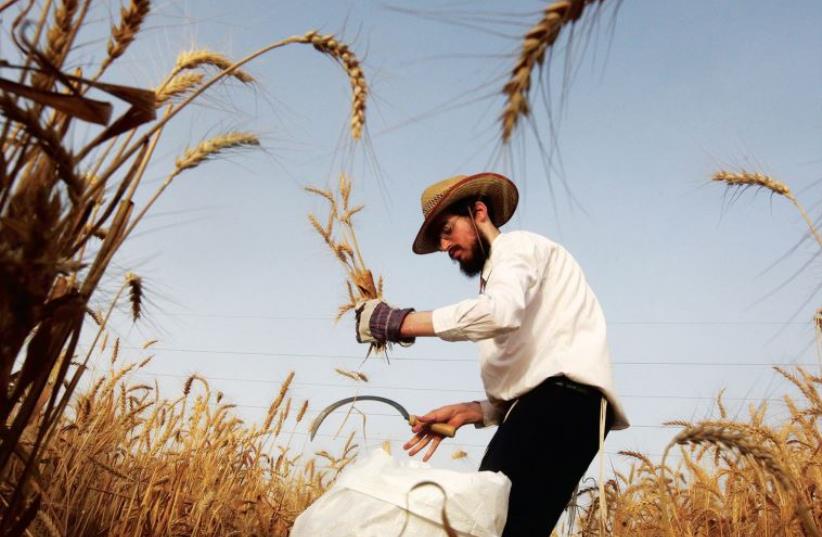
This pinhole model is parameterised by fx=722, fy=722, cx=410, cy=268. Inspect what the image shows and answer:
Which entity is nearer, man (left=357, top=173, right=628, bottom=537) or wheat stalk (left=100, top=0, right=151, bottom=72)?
wheat stalk (left=100, top=0, right=151, bottom=72)

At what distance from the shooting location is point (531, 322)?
236 cm

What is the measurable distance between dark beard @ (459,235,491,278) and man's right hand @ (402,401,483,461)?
0.49 meters

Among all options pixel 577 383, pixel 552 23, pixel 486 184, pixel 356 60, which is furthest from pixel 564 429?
pixel 552 23

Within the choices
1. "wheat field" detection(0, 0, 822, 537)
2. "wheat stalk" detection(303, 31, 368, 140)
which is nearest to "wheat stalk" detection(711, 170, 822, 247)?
"wheat field" detection(0, 0, 822, 537)

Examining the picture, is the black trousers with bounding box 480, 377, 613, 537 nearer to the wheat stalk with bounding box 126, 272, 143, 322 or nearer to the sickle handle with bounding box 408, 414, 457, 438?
the sickle handle with bounding box 408, 414, 457, 438

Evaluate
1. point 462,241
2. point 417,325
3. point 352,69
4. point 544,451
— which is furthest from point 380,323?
point 352,69

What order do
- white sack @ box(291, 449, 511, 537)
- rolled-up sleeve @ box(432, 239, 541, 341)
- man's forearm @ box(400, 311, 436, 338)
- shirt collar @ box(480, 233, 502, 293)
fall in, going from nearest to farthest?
white sack @ box(291, 449, 511, 537) < rolled-up sleeve @ box(432, 239, 541, 341) < man's forearm @ box(400, 311, 436, 338) < shirt collar @ box(480, 233, 502, 293)

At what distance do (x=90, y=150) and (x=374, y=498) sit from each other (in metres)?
1.16

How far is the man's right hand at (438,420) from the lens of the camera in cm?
254

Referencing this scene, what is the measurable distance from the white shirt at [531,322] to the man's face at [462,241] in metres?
0.08

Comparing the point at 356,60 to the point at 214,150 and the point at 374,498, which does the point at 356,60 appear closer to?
the point at 214,150

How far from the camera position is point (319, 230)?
2582mm

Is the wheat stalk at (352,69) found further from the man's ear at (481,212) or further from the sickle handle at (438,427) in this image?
the sickle handle at (438,427)

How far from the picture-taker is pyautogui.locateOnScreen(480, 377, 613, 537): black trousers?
2148 millimetres
